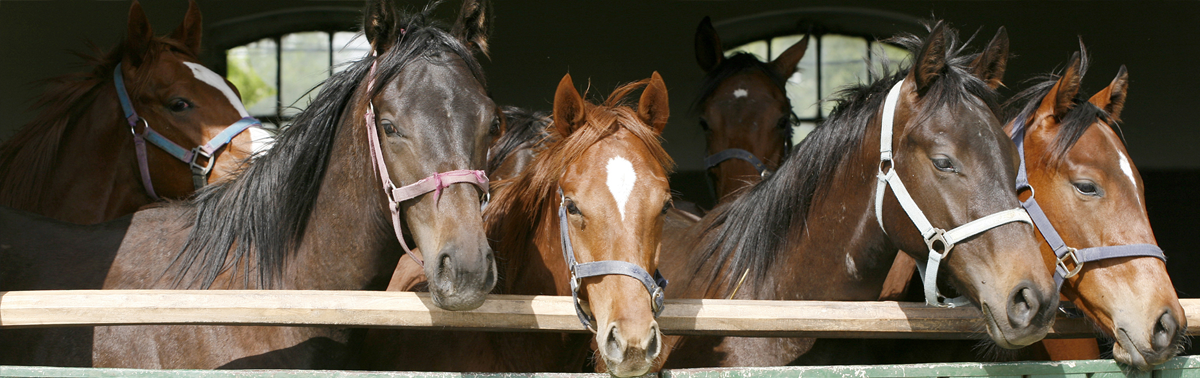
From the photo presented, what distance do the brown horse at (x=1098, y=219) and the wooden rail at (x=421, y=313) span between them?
335 mm

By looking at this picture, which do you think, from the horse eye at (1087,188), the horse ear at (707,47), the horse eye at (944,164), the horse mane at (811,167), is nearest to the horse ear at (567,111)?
the horse mane at (811,167)

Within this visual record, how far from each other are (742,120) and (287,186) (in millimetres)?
2365

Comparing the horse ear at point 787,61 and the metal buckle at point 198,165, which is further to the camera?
the horse ear at point 787,61

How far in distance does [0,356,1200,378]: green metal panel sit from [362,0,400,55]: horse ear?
889mm

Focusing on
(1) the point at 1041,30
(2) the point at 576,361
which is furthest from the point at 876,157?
(1) the point at 1041,30

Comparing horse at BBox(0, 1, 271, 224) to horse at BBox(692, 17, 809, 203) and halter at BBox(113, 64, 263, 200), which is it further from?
horse at BBox(692, 17, 809, 203)

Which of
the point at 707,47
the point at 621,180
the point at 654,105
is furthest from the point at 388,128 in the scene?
the point at 707,47

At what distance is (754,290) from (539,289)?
65cm

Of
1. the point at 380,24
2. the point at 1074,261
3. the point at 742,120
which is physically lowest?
the point at 742,120

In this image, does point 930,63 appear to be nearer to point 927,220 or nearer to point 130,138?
point 927,220

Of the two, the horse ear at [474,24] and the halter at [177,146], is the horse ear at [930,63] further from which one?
the halter at [177,146]

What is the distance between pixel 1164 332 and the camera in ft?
6.36

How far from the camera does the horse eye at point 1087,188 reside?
7.11ft

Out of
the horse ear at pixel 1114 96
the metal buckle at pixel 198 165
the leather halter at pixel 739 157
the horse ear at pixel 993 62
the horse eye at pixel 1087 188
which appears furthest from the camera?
the leather halter at pixel 739 157
